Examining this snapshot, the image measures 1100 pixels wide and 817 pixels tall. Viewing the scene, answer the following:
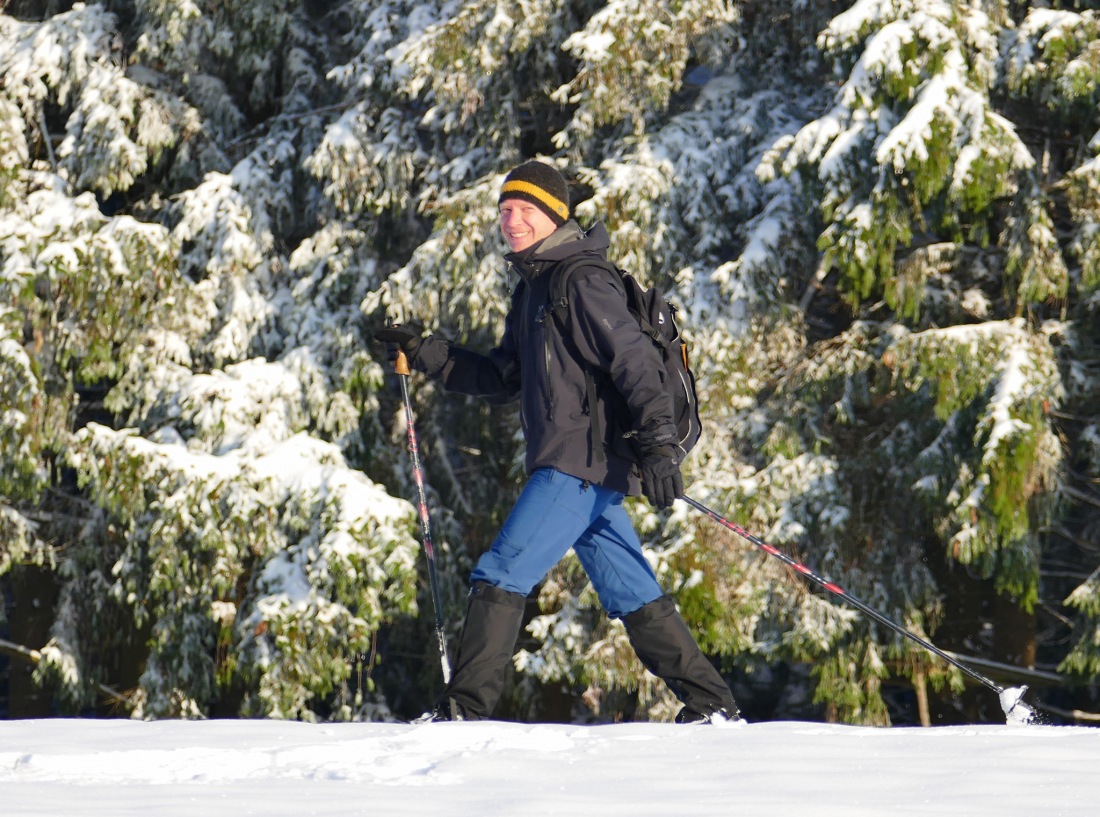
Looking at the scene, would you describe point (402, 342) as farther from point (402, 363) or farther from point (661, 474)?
point (661, 474)

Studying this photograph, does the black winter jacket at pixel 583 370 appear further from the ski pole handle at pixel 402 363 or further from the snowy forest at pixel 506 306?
the snowy forest at pixel 506 306

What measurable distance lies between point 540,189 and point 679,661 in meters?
1.57

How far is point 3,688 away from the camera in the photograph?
15.7 m

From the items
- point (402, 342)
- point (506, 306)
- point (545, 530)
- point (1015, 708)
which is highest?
point (506, 306)

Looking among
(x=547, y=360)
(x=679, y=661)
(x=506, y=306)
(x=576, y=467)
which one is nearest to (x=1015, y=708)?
(x=679, y=661)

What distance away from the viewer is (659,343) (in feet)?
14.5

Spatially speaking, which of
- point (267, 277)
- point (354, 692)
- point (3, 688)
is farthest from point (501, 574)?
point (3, 688)

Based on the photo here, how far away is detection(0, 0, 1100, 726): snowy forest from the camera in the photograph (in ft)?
26.6

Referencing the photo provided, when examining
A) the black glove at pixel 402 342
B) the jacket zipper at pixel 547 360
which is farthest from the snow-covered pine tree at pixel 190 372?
the jacket zipper at pixel 547 360

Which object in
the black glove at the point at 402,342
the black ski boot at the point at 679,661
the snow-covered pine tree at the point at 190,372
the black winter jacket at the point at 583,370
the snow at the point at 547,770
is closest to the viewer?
the snow at the point at 547,770

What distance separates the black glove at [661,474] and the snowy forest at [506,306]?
4.04 m

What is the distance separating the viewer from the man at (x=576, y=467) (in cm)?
427

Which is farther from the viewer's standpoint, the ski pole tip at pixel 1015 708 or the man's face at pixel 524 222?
the man's face at pixel 524 222

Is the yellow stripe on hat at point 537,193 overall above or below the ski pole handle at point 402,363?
above
